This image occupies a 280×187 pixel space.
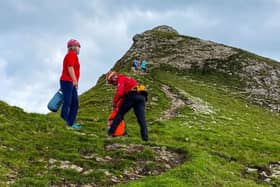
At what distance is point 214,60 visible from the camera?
67.8 meters

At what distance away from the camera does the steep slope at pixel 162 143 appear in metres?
16.1

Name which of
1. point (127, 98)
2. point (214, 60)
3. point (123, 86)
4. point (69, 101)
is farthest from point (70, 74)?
point (214, 60)

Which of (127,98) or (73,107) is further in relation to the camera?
(73,107)

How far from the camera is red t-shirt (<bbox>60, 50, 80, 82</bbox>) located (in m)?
21.0

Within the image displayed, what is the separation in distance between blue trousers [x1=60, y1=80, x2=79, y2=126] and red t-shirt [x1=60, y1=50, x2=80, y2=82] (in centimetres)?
23

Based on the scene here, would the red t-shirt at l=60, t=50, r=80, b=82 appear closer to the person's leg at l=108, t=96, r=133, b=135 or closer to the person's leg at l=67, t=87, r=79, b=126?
the person's leg at l=67, t=87, r=79, b=126

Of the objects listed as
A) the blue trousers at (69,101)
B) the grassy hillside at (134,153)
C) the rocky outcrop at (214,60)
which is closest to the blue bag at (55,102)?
the blue trousers at (69,101)

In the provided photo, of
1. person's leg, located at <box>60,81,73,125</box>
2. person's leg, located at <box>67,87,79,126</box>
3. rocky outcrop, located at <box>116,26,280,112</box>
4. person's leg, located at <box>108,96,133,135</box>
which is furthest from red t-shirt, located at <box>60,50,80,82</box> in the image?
rocky outcrop, located at <box>116,26,280,112</box>

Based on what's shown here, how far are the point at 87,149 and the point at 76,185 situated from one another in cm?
389

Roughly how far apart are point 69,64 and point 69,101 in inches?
70.9

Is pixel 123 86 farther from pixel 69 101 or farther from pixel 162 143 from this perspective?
pixel 162 143

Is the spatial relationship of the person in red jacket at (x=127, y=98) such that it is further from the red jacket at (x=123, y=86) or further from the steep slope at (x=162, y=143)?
the steep slope at (x=162, y=143)

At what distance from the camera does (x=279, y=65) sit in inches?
2744

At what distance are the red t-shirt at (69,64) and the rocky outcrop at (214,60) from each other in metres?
32.9
